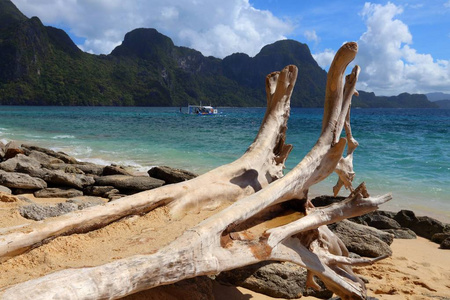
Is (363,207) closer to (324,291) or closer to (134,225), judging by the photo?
(324,291)

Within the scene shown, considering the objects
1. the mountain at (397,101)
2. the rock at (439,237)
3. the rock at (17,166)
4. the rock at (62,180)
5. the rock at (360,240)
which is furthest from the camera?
the mountain at (397,101)

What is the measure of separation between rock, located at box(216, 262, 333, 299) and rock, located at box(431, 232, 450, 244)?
10.6 feet

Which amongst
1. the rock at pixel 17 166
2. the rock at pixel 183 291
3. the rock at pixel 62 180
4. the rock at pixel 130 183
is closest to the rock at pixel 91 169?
the rock at pixel 17 166

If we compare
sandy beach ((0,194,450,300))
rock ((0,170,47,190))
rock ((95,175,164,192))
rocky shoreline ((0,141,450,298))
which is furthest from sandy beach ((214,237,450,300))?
rock ((0,170,47,190))

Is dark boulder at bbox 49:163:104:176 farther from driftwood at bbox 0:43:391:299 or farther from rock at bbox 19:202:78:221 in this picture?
driftwood at bbox 0:43:391:299

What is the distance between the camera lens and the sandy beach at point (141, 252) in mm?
2125

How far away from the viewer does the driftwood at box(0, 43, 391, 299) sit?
192 cm

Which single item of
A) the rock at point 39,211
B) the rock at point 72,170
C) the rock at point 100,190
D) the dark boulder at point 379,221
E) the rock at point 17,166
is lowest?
the dark boulder at point 379,221

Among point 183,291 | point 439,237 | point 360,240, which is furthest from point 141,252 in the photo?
point 439,237

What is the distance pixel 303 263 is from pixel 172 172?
5.49 metres

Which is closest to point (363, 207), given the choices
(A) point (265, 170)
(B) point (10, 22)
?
(A) point (265, 170)

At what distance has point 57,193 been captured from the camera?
6.70 meters

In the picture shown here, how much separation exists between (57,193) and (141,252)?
17.1 feet

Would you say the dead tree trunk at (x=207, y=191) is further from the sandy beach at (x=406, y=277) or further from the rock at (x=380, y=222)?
the rock at (x=380, y=222)
